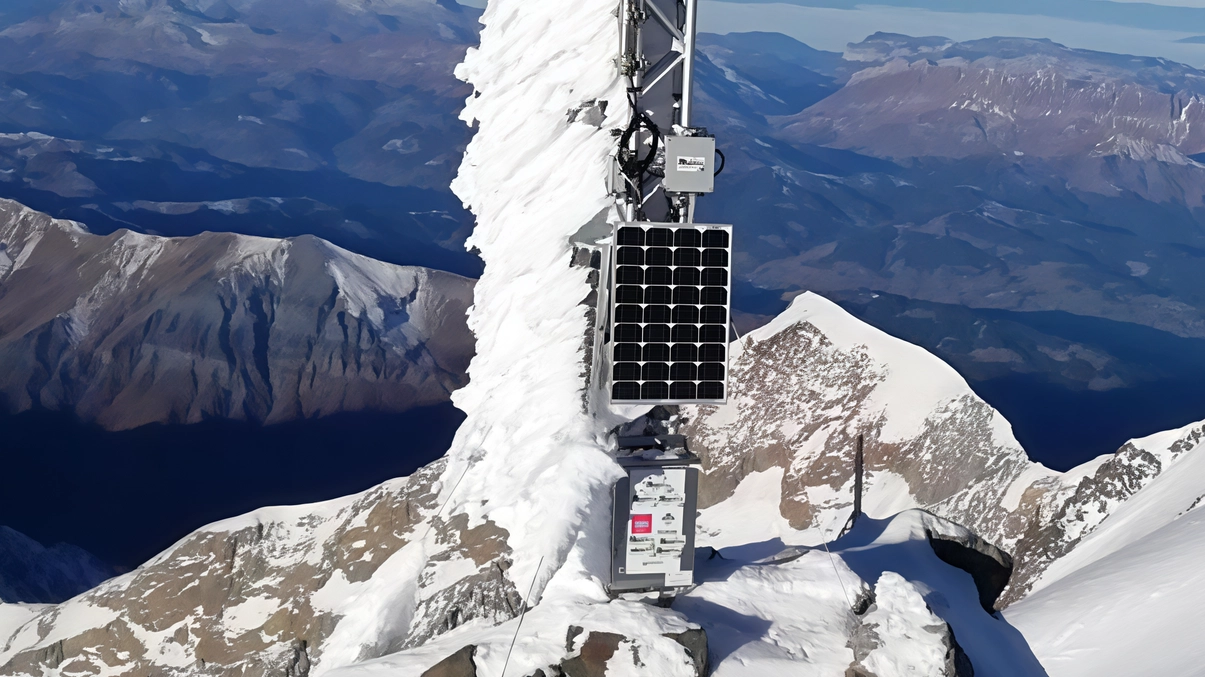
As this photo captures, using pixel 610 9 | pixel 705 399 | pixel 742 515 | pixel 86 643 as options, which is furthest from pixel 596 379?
pixel 742 515

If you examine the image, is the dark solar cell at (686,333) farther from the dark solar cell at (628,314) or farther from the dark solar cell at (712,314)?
the dark solar cell at (628,314)

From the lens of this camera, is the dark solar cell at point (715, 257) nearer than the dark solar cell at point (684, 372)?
Yes

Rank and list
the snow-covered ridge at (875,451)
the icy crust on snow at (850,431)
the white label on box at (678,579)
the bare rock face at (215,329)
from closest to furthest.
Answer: the white label on box at (678,579), the snow-covered ridge at (875,451), the icy crust on snow at (850,431), the bare rock face at (215,329)

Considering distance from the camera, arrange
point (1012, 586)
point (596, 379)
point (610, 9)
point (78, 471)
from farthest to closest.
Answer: point (78, 471) → point (1012, 586) → point (610, 9) → point (596, 379)

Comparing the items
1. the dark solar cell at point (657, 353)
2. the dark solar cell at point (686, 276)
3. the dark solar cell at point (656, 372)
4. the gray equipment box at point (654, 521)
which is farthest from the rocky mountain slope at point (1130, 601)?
the dark solar cell at point (686, 276)

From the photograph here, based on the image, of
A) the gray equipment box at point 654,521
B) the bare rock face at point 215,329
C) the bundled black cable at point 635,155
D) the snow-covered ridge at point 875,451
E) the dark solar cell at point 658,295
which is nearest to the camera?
the dark solar cell at point 658,295

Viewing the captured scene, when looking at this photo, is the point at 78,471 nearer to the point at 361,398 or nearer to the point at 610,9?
the point at 361,398

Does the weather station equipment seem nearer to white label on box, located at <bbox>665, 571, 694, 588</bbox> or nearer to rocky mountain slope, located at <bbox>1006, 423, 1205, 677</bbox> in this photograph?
white label on box, located at <bbox>665, 571, 694, 588</bbox>
